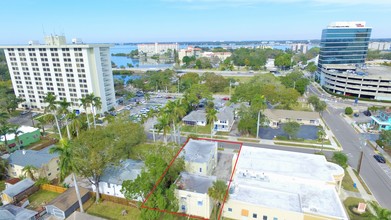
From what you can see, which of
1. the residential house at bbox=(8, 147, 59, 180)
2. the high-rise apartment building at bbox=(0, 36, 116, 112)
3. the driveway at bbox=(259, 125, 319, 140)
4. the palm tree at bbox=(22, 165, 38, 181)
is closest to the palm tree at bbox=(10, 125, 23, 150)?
the residential house at bbox=(8, 147, 59, 180)

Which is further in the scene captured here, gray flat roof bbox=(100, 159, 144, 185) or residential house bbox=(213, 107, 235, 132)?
residential house bbox=(213, 107, 235, 132)

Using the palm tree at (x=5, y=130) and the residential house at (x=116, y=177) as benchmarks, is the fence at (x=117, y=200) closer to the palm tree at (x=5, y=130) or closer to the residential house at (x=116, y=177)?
the residential house at (x=116, y=177)

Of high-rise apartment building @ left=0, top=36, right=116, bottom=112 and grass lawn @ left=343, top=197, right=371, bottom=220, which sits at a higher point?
high-rise apartment building @ left=0, top=36, right=116, bottom=112

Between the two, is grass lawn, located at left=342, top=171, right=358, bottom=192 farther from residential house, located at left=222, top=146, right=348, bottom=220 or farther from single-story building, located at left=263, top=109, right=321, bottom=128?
single-story building, located at left=263, top=109, right=321, bottom=128

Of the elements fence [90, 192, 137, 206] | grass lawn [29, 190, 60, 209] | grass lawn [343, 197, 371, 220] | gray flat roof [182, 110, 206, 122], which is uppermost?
gray flat roof [182, 110, 206, 122]

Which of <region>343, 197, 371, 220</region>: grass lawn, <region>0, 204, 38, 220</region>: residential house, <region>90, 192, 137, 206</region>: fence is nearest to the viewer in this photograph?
<region>0, 204, 38, 220</region>: residential house

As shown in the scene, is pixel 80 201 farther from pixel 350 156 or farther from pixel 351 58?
pixel 351 58

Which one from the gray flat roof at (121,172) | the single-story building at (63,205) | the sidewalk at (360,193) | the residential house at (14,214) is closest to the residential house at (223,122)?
the gray flat roof at (121,172)
